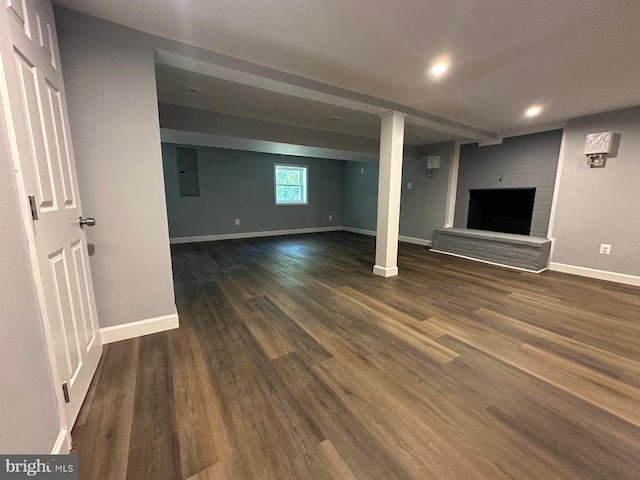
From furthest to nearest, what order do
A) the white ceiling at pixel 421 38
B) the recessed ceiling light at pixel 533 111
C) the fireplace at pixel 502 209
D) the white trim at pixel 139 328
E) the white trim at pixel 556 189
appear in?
1. the fireplace at pixel 502 209
2. the white trim at pixel 556 189
3. the recessed ceiling light at pixel 533 111
4. the white trim at pixel 139 328
5. the white ceiling at pixel 421 38

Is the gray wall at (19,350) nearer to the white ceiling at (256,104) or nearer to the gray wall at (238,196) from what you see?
the white ceiling at (256,104)

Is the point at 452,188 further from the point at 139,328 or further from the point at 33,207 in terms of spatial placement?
the point at 33,207

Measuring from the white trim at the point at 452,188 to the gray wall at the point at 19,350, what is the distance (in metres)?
5.61

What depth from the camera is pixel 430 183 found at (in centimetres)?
543

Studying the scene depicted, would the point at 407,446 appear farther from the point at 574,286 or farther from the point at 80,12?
the point at 574,286

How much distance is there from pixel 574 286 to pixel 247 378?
3.89 metres

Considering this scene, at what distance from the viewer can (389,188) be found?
→ 319 cm

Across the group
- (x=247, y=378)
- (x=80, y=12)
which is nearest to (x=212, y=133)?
(x=80, y=12)

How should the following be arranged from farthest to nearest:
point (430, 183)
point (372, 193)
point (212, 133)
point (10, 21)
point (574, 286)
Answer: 1. point (372, 193)
2. point (430, 183)
3. point (212, 133)
4. point (574, 286)
5. point (10, 21)

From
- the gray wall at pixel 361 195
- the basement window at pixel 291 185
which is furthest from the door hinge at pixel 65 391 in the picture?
the gray wall at pixel 361 195

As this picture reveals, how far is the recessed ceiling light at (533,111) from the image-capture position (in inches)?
121

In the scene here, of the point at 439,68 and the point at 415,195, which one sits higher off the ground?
the point at 439,68

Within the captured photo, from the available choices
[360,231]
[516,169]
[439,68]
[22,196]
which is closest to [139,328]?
[22,196]

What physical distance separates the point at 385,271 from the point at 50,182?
10.2ft
